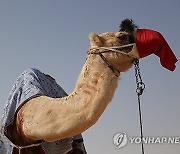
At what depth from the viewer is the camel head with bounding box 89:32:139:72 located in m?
2.90

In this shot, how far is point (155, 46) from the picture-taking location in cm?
290

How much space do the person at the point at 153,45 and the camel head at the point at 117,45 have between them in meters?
0.05

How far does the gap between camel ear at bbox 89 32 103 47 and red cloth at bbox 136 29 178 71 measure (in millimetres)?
270

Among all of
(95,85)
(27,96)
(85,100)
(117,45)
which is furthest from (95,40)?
(27,96)

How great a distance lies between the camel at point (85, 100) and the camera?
2.71m

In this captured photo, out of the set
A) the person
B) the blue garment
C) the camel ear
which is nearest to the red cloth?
the person

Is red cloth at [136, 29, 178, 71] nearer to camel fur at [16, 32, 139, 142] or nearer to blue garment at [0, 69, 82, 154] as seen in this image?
camel fur at [16, 32, 139, 142]

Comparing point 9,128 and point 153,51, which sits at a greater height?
point 153,51

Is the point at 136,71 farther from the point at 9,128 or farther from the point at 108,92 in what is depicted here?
the point at 9,128

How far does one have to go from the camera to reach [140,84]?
2959 mm

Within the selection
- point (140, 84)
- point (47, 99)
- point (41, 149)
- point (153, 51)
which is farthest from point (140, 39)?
point (41, 149)

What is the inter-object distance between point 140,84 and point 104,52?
346 millimetres

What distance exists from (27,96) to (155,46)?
1.04 meters

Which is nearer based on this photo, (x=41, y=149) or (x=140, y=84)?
(x=140, y=84)
